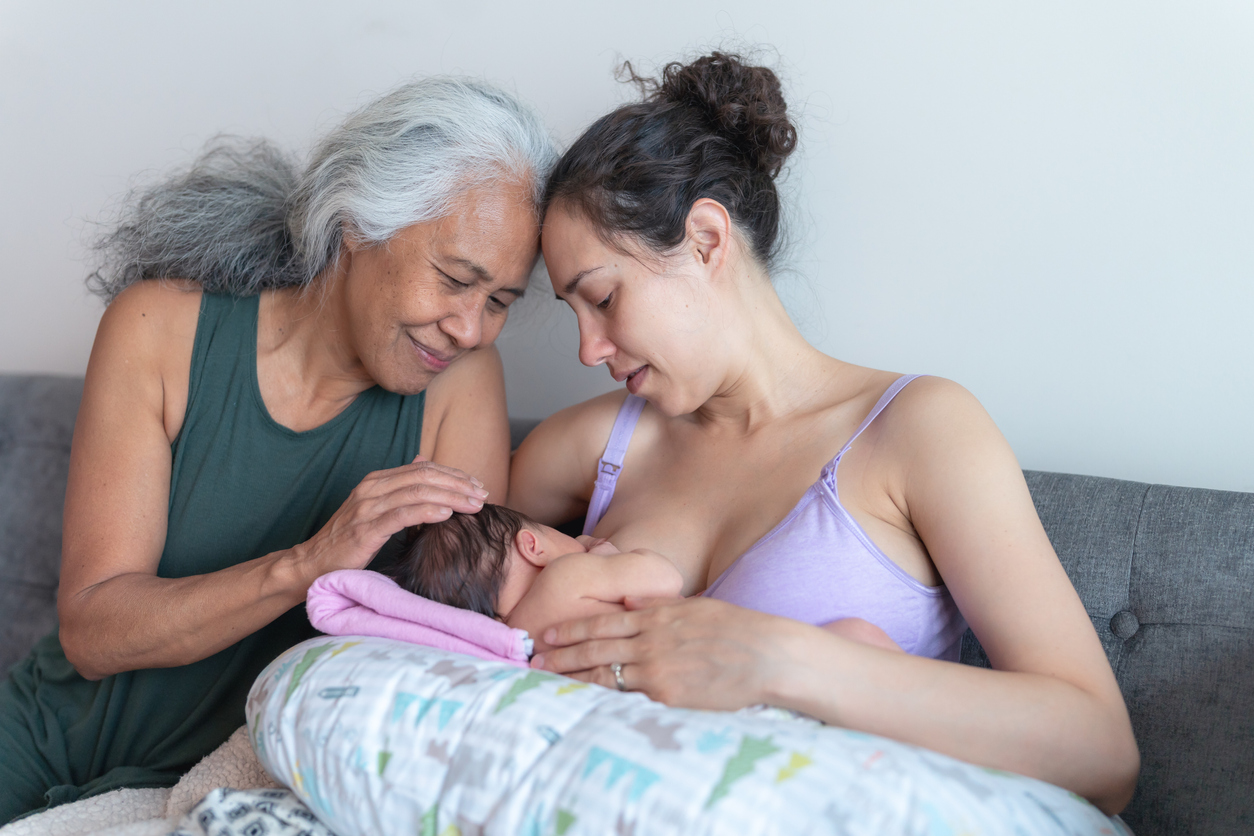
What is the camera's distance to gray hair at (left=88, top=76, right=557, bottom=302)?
1.51m

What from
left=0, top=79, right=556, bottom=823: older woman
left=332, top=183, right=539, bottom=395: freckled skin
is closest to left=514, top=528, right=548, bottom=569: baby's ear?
left=0, top=79, right=556, bottom=823: older woman

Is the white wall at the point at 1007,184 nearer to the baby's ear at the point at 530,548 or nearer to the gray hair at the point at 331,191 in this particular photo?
the gray hair at the point at 331,191

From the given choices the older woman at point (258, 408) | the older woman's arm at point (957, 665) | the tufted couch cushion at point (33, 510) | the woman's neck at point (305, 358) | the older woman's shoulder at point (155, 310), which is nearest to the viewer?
the older woman's arm at point (957, 665)

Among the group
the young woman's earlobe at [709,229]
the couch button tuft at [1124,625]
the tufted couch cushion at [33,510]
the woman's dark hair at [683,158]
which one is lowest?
the tufted couch cushion at [33,510]

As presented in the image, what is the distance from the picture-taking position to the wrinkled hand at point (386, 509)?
129 cm

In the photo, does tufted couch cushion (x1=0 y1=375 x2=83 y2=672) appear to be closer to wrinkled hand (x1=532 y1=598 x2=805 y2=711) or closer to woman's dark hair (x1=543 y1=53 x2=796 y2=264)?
woman's dark hair (x1=543 y1=53 x2=796 y2=264)

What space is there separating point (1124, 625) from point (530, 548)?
93 centimetres

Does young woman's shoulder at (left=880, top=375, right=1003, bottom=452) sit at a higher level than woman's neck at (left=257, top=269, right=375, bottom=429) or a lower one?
higher

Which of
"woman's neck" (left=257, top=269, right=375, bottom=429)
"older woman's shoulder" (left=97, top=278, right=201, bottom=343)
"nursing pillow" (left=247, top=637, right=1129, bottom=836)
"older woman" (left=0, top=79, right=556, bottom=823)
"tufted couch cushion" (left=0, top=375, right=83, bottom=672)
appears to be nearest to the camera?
"nursing pillow" (left=247, top=637, right=1129, bottom=836)

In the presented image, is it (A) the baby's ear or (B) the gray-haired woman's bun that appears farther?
(B) the gray-haired woman's bun

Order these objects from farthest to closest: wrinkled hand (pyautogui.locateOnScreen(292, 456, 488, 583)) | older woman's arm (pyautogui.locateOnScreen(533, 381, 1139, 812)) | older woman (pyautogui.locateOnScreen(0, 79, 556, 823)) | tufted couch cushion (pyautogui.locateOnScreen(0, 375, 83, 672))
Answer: tufted couch cushion (pyautogui.locateOnScreen(0, 375, 83, 672)) < older woman (pyautogui.locateOnScreen(0, 79, 556, 823)) < wrinkled hand (pyautogui.locateOnScreen(292, 456, 488, 583)) < older woman's arm (pyautogui.locateOnScreen(533, 381, 1139, 812))

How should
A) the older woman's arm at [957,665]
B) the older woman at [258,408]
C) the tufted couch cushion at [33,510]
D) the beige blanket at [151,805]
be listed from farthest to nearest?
the tufted couch cushion at [33,510] → the older woman at [258,408] → the beige blanket at [151,805] → the older woman's arm at [957,665]

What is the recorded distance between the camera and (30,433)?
2186mm

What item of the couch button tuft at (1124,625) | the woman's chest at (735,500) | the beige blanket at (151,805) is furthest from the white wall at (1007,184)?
the beige blanket at (151,805)
